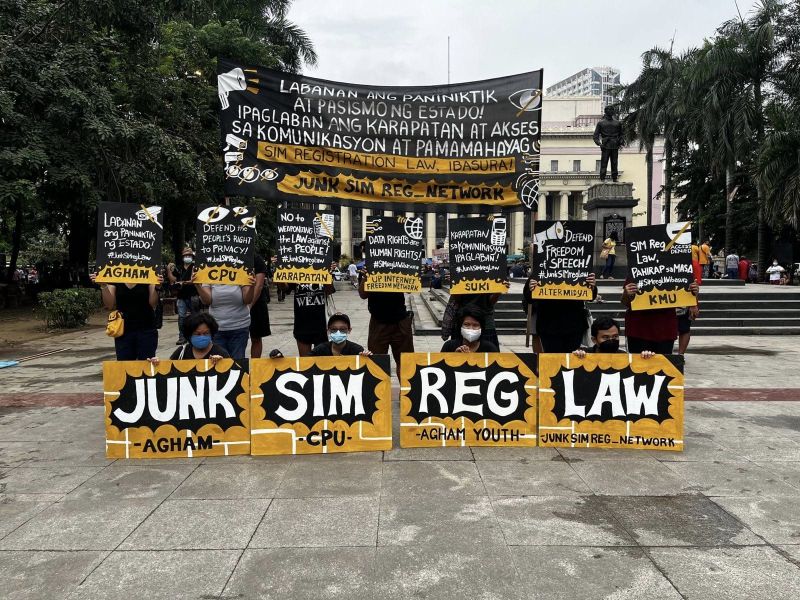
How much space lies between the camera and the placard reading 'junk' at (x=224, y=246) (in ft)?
19.0

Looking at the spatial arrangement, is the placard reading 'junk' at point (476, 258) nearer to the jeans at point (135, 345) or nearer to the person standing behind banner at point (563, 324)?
the person standing behind banner at point (563, 324)

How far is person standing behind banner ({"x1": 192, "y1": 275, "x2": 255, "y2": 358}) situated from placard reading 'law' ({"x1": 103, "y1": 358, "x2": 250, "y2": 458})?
1.23m

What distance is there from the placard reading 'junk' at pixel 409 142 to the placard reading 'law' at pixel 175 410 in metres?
1.96

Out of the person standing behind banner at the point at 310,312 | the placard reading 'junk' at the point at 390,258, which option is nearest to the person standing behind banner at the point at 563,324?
the placard reading 'junk' at the point at 390,258

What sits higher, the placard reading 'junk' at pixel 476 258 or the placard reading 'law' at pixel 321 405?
the placard reading 'junk' at pixel 476 258

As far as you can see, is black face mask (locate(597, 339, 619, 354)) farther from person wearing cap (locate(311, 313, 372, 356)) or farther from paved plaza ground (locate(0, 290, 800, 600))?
person wearing cap (locate(311, 313, 372, 356))

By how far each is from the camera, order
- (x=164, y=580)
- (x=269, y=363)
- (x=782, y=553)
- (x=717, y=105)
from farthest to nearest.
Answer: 1. (x=717, y=105)
2. (x=269, y=363)
3. (x=782, y=553)
4. (x=164, y=580)

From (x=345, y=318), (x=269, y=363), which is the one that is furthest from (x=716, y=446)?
(x=269, y=363)

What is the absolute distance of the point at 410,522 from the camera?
3.79 m

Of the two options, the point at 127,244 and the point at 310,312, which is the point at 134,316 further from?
the point at 310,312

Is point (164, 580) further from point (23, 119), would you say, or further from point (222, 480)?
point (23, 119)

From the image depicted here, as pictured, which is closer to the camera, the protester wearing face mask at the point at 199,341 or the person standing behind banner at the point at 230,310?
the protester wearing face mask at the point at 199,341

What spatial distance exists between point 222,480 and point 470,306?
2.81m

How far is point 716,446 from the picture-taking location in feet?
17.9
